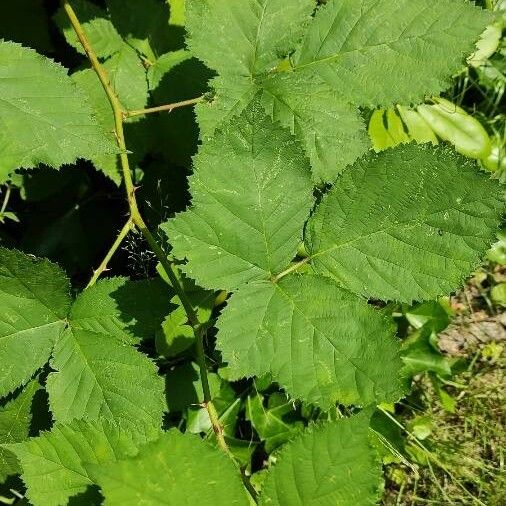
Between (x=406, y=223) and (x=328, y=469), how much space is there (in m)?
0.55

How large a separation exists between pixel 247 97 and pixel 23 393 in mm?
953

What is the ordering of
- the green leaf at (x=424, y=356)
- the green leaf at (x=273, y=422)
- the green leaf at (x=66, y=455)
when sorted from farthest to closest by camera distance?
the green leaf at (x=424, y=356)
the green leaf at (x=273, y=422)
the green leaf at (x=66, y=455)

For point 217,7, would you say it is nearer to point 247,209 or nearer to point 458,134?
point 247,209

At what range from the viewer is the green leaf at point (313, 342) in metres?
1.26

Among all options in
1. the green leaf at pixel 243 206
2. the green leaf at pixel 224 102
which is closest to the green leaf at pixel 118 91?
the green leaf at pixel 224 102

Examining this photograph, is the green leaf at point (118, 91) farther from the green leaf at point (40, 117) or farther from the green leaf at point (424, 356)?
the green leaf at point (424, 356)

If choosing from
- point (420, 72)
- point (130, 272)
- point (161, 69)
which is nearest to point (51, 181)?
point (130, 272)

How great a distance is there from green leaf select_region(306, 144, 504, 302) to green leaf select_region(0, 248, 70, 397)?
607 millimetres

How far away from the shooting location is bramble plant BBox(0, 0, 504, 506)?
1.11m

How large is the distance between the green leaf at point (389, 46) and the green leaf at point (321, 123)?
0.05 metres

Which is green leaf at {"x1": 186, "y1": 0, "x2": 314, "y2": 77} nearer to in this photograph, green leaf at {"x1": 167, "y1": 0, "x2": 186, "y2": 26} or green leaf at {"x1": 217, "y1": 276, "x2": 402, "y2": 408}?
green leaf at {"x1": 167, "y1": 0, "x2": 186, "y2": 26}

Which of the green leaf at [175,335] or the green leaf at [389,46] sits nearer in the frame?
the green leaf at [389,46]

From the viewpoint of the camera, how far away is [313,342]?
1313 millimetres

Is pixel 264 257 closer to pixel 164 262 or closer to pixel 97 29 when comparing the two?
pixel 164 262
